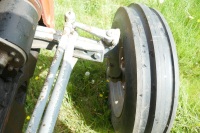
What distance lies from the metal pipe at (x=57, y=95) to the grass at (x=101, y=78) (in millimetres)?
829

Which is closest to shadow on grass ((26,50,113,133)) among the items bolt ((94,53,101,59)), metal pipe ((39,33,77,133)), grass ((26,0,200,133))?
grass ((26,0,200,133))

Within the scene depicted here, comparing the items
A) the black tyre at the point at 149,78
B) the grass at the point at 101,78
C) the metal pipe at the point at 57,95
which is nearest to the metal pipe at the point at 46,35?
the metal pipe at the point at 57,95

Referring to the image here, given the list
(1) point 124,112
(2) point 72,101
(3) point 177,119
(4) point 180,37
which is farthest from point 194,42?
(1) point 124,112

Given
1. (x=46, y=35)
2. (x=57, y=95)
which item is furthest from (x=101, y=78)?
(x=57, y=95)

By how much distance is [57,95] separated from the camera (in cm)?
130

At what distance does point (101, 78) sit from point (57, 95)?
1.18m

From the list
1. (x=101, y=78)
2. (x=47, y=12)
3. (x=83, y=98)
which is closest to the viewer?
(x=47, y=12)

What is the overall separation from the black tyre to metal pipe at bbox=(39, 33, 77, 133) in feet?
1.00

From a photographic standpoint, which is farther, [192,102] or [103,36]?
[192,102]

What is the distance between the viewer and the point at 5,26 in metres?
1.33

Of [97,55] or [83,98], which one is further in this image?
[83,98]

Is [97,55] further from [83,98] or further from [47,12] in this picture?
[83,98]

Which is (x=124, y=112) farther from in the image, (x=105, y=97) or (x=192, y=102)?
(x=192, y=102)

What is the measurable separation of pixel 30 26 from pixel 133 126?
0.67 meters
